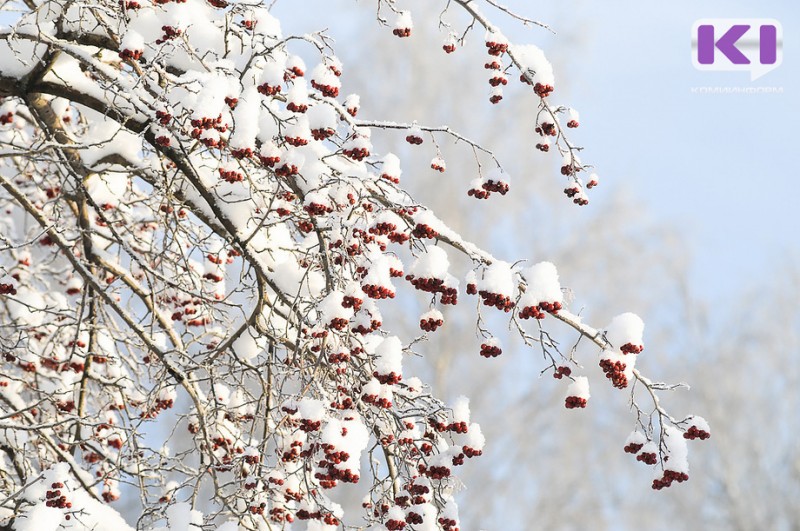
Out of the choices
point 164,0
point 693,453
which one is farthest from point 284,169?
point 693,453

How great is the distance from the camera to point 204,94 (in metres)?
2.60

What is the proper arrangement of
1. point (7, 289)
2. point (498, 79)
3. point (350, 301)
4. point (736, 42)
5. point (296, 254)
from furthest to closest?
point (736, 42) → point (296, 254) → point (7, 289) → point (498, 79) → point (350, 301)

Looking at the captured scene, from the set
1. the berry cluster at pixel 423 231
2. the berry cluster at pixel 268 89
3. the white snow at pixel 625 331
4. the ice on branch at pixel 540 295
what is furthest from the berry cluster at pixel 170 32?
the white snow at pixel 625 331

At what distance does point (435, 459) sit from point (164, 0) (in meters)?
1.71

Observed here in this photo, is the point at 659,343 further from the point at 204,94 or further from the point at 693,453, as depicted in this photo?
the point at 204,94

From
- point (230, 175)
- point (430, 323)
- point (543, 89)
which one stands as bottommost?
point (430, 323)

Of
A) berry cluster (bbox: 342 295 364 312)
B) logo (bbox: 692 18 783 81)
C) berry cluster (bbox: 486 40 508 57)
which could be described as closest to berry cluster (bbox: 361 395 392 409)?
berry cluster (bbox: 342 295 364 312)

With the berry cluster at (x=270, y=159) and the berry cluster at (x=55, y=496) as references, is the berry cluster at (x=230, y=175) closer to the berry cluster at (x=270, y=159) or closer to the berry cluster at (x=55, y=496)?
the berry cluster at (x=270, y=159)

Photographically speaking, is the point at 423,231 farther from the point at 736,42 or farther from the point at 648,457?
the point at 736,42

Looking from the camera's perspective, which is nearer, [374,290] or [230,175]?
[374,290]

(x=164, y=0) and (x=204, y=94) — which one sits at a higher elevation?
(x=164, y=0)

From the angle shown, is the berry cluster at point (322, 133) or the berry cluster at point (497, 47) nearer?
the berry cluster at point (322, 133)

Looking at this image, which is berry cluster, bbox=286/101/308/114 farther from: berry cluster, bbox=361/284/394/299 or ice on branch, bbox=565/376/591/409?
ice on branch, bbox=565/376/591/409

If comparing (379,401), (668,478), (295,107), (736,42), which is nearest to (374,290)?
(379,401)
